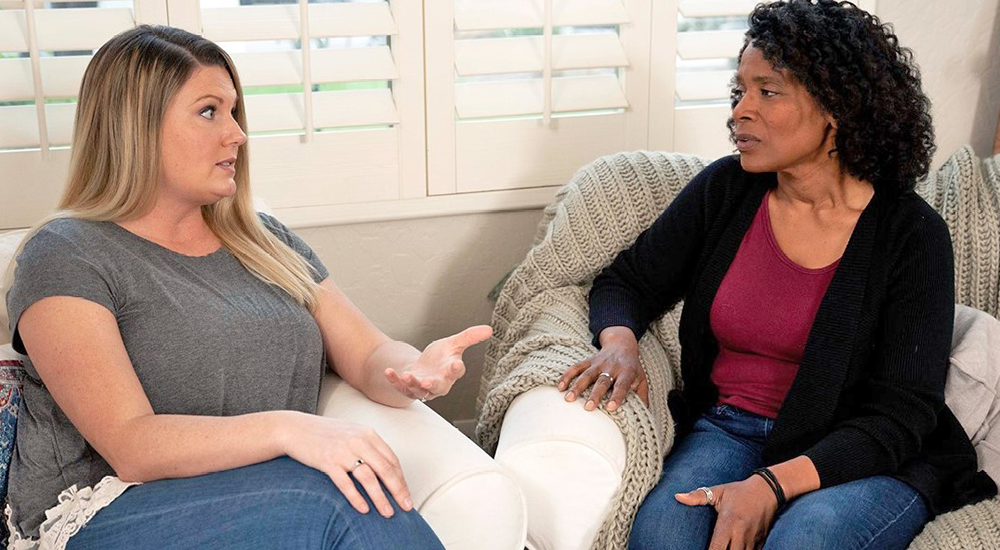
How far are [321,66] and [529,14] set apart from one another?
45 centimetres

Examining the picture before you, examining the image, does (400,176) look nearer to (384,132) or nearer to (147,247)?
(384,132)

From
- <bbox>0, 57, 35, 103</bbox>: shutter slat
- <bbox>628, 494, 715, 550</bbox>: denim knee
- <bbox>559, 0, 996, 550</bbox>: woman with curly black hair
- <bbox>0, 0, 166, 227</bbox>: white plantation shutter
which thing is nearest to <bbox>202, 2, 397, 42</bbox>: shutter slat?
<bbox>0, 0, 166, 227</bbox>: white plantation shutter

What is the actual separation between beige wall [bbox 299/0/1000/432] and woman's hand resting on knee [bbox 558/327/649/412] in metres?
0.68

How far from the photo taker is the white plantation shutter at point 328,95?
6.86ft

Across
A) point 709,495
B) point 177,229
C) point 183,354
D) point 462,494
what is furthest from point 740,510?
point 177,229

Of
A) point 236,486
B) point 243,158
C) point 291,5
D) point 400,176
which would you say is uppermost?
point 291,5

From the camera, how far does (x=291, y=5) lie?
2.10 meters

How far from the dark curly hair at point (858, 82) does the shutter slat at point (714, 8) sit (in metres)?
0.69

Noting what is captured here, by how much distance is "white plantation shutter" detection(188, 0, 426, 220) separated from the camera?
209 centimetres

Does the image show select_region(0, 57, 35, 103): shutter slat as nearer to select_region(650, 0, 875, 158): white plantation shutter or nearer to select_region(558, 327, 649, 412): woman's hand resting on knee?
select_region(558, 327, 649, 412): woman's hand resting on knee

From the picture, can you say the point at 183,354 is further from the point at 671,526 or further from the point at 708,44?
the point at 708,44

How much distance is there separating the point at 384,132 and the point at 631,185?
0.54 m

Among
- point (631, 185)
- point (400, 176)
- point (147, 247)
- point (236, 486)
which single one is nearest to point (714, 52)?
point (631, 185)

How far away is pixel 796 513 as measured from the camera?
148 cm
